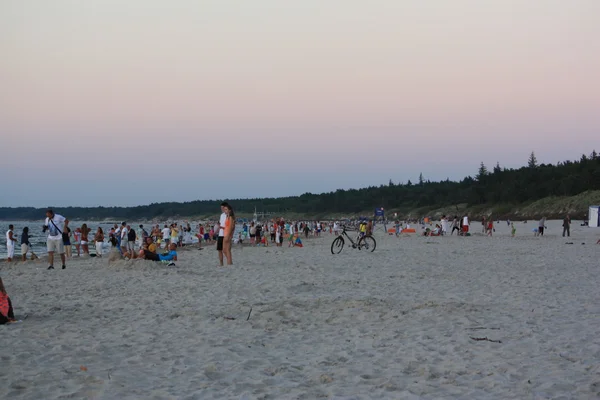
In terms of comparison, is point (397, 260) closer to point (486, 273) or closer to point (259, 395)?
point (486, 273)

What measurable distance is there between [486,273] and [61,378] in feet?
34.7

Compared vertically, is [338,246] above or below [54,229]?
below

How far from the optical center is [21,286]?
452 inches

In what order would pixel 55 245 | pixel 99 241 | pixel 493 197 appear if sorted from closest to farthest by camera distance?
pixel 55 245
pixel 99 241
pixel 493 197

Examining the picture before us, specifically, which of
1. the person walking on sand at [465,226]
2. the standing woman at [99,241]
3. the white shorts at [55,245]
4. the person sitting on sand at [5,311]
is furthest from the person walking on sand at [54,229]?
the person walking on sand at [465,226]

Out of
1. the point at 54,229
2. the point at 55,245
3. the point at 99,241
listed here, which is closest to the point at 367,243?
the point at 55,245

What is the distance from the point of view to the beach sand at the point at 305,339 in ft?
14.9

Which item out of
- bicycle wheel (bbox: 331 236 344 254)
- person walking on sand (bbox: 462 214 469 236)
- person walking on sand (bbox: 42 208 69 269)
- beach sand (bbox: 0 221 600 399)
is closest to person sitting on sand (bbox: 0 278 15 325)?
beach sand (bbox: 0 221 600 399)

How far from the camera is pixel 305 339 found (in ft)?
21.0

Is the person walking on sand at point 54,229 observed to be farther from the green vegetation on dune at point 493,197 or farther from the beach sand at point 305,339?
the green vegetation on dune at point 493,197

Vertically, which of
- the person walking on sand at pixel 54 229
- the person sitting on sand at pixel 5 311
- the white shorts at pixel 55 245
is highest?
the person walking on sand at pixel 54 229

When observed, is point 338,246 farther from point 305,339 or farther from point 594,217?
point 594,217

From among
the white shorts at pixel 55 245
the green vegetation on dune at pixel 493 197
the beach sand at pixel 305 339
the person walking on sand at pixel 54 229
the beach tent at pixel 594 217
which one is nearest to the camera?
the beach sand at pixel 305 339

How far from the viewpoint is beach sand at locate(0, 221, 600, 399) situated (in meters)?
4.55
